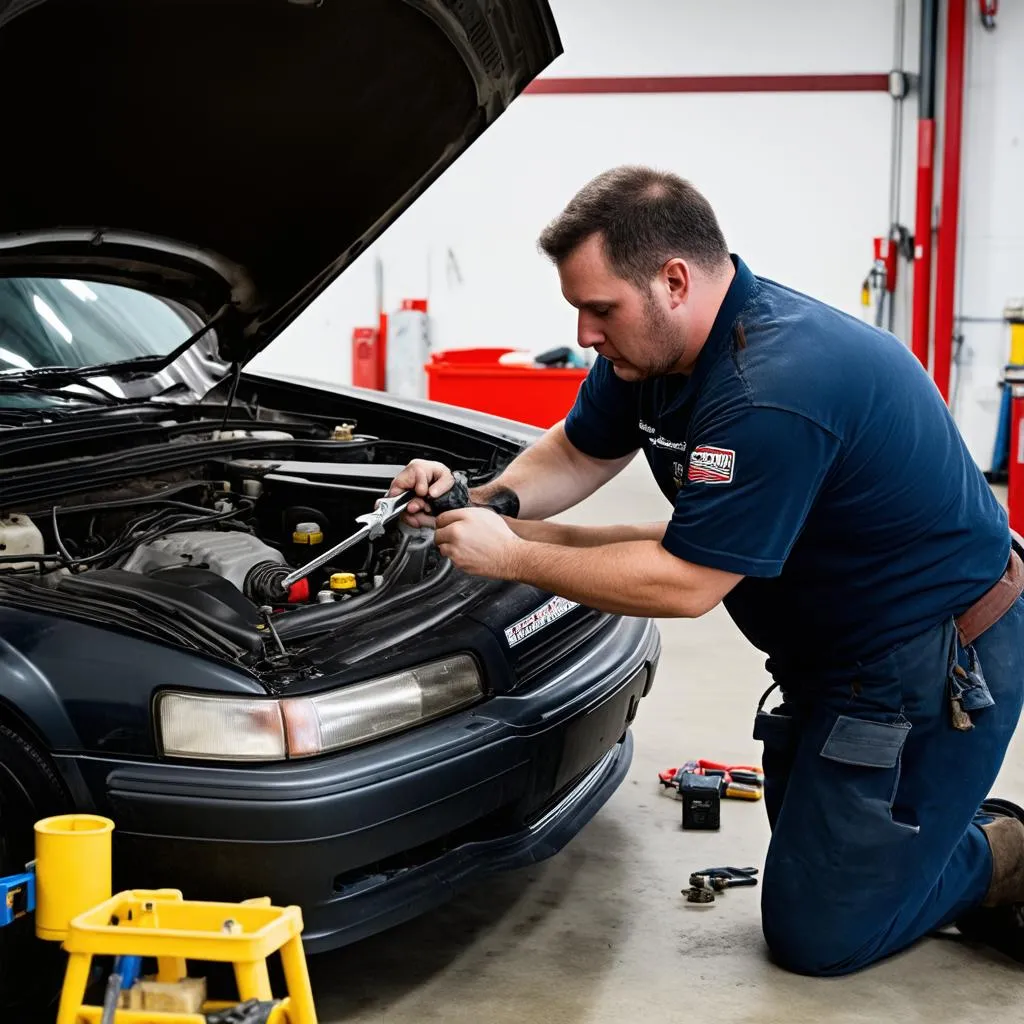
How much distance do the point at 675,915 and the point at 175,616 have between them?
3.76 ft

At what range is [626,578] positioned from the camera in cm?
213

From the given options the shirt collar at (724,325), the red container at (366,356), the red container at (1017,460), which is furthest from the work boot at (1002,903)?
the red container at (366,356)

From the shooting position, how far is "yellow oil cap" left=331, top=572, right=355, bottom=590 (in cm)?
242

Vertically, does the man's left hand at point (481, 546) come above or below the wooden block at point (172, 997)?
above

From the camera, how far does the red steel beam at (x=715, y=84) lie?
9758mm

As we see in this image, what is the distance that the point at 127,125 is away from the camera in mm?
2627

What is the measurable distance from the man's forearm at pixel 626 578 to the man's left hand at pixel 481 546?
2 cm

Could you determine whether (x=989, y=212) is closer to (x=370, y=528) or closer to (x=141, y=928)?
(x=370, y=528)

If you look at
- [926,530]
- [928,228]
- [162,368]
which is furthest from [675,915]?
[928,228]

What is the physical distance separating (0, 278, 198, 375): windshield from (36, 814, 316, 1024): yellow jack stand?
142 cm

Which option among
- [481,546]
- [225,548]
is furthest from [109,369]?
[481,546]

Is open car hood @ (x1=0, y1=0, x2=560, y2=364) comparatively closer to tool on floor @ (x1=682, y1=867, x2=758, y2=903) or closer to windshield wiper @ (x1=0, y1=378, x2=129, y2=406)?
windshield wiper @ (x1=0, y1=378, x2=129, y2=406)

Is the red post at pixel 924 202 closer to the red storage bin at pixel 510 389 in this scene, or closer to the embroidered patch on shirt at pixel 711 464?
the red storage bin at pixel 510 389

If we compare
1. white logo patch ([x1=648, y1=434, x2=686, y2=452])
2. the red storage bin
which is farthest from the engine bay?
the red storage bin
